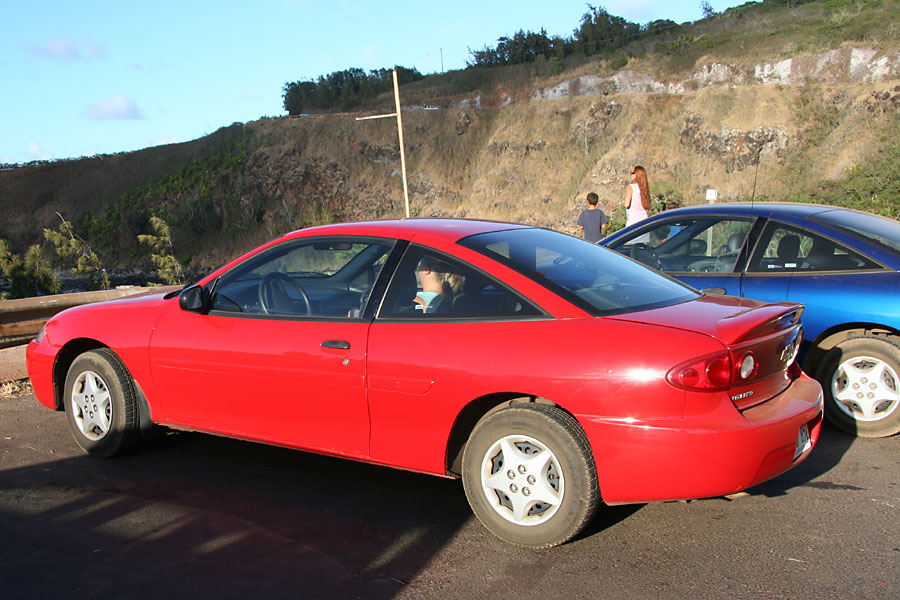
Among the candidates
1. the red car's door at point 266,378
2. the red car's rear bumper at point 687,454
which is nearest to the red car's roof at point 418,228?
the red car's door at point 266,378

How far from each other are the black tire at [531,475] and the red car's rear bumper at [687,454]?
96 mm

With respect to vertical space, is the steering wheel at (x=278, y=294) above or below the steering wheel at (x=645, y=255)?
above

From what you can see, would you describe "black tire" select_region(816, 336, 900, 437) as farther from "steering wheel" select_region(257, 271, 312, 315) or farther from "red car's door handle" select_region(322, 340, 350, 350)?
"steering wheel" select_region(257, 271, 312, 315)

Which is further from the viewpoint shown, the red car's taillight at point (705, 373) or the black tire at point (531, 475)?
the black tire at point (531, 475)

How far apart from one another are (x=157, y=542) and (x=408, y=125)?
52.2 m

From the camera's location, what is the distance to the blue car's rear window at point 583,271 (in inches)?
154

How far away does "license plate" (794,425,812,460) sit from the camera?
3.75m

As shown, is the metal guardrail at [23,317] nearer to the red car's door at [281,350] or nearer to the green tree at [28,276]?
the red car's door at [281,350]

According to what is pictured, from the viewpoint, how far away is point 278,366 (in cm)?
439

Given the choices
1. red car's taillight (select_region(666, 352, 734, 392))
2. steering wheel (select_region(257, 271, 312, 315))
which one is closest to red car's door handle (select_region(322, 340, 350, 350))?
steering wheel (select_region(257, 271, 312, 315))

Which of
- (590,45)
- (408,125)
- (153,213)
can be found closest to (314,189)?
(408,125)

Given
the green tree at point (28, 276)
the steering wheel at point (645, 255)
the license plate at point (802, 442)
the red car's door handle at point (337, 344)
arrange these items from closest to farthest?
1. the license plate at point (802, 442)
2. the red car's door handle at point (337, 344)
3. the steering wheel at point (645, 255)
4. the green tree at point (28, 276)

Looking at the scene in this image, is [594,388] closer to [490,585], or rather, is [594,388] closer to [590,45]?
[490,585]

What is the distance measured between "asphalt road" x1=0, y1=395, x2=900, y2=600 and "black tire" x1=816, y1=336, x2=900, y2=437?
0.14 meters
